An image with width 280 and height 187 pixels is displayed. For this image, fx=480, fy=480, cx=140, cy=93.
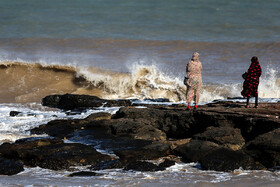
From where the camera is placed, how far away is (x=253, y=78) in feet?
33.5

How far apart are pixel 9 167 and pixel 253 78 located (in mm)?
5415

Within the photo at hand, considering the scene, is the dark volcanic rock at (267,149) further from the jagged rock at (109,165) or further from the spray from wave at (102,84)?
the spray from wave at (102,84)

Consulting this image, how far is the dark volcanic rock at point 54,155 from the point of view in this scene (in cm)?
783

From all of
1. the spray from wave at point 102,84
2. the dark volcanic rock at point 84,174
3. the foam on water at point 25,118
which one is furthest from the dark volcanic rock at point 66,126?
the spray from wave at point 102,84

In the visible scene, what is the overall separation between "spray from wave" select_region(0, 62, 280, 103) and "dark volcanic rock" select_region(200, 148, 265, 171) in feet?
27.9

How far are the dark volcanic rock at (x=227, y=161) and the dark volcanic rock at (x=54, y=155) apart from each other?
167cm

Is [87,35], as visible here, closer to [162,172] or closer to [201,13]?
[201,13]

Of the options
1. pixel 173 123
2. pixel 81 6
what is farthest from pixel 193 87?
pixel 81 6

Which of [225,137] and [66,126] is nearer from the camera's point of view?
[225,137]

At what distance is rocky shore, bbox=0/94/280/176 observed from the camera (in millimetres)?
7742

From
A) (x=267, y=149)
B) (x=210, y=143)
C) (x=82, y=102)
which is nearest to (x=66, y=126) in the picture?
(x=82, y=102)

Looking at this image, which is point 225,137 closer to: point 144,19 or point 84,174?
point 84,174

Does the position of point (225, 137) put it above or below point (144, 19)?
below

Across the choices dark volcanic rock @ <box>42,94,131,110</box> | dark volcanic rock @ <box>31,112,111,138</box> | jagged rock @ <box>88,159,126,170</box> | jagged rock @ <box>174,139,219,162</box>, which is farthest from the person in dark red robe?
dark volcanic rock @ <box>42,94,131,110</box>
